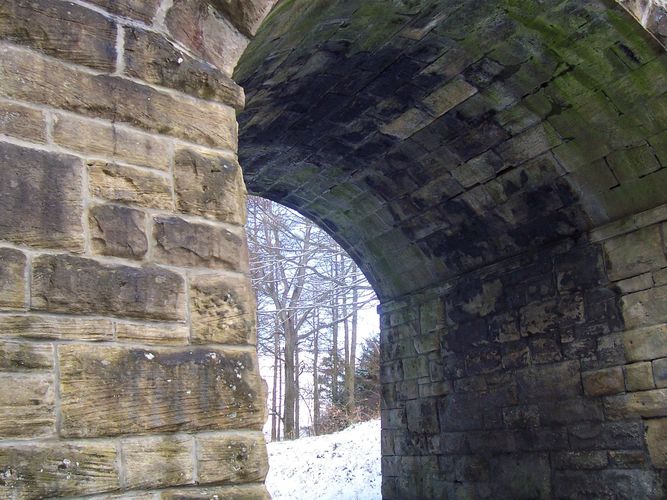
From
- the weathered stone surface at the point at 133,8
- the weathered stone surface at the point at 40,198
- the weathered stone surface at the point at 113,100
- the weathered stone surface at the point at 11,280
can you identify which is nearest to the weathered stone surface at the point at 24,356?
the weathered stone surface at the point at 11,280

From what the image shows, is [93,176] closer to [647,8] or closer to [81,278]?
[81,278]

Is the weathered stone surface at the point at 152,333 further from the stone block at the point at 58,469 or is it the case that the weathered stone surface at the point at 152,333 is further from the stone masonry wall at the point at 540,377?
the stone masonry wall at the point at 540,377

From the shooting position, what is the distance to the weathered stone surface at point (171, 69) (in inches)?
117

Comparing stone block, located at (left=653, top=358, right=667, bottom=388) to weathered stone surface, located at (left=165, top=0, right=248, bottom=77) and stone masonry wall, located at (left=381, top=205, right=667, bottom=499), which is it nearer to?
stone masonry wall, located at (left=381, top=205, right=667, bottom=499)

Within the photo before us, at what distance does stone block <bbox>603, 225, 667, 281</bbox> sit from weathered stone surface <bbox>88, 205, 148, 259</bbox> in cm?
473

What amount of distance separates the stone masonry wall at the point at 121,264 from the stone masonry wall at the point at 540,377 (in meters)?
4.29

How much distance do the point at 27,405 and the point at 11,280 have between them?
0.42 m

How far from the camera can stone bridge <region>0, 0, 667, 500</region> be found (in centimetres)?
258

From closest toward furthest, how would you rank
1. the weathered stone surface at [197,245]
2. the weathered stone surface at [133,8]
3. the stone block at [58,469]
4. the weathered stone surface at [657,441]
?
the stone block at [58,469], the weathered stone surface at [197,245], the weathered stone surface at [133,8], the weathered stone surface at [657,441]

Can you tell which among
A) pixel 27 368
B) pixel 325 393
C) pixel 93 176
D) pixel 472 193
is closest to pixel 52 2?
pixel 93 176

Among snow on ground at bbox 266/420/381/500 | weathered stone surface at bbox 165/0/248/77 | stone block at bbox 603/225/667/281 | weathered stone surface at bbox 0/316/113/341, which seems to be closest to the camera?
weathered stone surface at bbox 0/316/113/341

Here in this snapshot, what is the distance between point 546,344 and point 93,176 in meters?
5.36

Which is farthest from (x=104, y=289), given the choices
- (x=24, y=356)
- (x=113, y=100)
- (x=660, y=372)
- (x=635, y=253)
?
(x=635, y=253)

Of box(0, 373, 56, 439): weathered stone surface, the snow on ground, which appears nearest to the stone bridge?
box(0, 373, 56, 439): weathered stone surface
